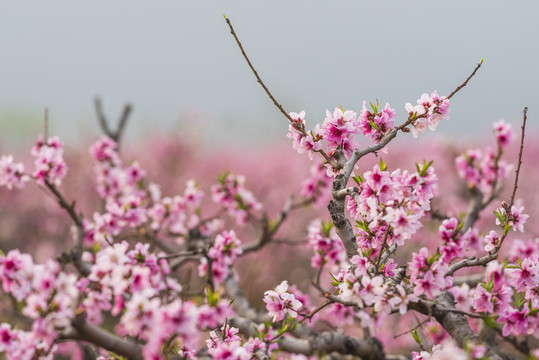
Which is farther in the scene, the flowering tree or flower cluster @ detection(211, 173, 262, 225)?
flower cluster @ detection(211, 173, 262, 225)

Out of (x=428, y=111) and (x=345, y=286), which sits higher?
(x=428, y=111)

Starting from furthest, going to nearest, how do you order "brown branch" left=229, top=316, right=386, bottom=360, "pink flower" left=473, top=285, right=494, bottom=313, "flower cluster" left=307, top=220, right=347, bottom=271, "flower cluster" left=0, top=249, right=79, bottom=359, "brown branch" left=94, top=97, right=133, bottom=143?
"brown branch" left=94, top=97, right=133, bottom=143, "flower cluster" left=307, top=220, right=347, bottom=271, "brown branch" left=229, top=316, right=386, bottom=360, "pink flower" left=473, top=285, right=494, bottom=313, "flower cluster" left=0, top=249, right=79, bottom=359

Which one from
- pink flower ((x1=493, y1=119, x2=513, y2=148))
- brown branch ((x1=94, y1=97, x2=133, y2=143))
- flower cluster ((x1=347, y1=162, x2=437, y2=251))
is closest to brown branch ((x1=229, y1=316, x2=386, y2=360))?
flower cluster ((x1=347, y1=162, x2=437, y2=251))

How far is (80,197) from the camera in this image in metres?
12.9

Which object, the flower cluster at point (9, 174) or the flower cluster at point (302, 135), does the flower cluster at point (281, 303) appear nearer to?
the flower cluster at point (302, 135)

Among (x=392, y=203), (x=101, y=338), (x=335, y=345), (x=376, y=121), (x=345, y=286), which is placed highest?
(x=376, y=121)

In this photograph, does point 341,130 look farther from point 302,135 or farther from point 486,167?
point 486,167

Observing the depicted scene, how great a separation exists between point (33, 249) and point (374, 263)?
1109 cm

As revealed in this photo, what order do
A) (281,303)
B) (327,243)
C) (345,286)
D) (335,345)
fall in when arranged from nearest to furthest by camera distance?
(345,286), (281,303), (335,345), (327,243)

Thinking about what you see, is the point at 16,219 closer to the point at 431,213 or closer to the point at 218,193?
the point at 218,193

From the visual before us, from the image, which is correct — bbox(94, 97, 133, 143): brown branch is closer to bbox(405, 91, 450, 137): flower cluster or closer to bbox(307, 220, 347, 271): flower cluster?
bbox(307, 220, 347, 271): flower cluster

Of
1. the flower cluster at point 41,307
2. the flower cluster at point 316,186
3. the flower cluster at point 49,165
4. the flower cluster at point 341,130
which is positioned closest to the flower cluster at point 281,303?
the flower cluster at point 341,130

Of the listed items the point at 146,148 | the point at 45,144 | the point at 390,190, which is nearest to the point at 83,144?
the point at 146,148

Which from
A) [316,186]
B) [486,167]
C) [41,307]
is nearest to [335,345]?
[41,307]
